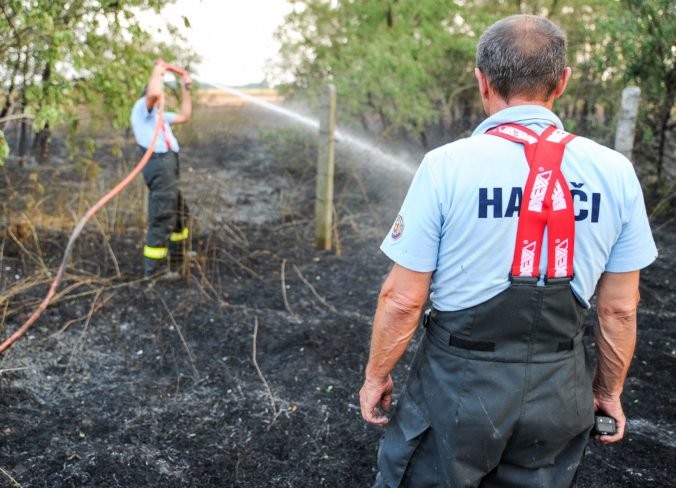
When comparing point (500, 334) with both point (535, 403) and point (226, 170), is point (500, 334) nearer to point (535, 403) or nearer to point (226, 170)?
point (535, 403)

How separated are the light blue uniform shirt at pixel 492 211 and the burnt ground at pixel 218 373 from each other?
1.71 metres

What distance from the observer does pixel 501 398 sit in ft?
5.77

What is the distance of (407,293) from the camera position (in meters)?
1.83

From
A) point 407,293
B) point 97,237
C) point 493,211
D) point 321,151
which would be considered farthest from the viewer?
point 97,237

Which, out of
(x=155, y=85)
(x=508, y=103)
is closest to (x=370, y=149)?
(x=155, y=85)

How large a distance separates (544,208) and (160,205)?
443cm

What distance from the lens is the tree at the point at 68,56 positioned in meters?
5.13

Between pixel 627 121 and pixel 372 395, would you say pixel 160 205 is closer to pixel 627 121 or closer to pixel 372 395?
pixel 372 395

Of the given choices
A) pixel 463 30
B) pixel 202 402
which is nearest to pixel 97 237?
pixel 202 402

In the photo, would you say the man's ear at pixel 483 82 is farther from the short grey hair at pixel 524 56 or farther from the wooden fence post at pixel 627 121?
the wooden fence post at pixel 627 121

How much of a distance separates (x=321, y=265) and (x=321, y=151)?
1.06 m

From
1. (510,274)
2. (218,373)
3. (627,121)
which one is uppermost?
(627,121)

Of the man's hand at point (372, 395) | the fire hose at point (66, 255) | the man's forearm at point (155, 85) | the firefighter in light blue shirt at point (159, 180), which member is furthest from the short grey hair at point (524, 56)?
the firefighter in light blue shirt at point (159, 180)

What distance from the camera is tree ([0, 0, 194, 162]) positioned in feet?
16.8
